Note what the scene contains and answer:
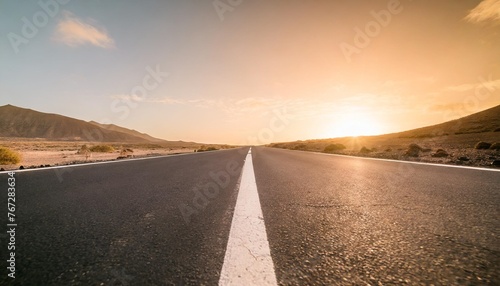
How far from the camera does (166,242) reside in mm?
1577

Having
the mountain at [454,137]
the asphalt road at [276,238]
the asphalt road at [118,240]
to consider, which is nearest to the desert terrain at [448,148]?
the mountain at [454,137]

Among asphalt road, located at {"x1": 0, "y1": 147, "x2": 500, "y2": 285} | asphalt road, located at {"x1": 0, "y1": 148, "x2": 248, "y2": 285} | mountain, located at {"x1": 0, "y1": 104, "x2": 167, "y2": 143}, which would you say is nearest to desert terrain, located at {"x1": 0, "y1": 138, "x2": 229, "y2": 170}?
asphalt road, located at {"x1": 0, "y1": 148, "x2": 248, "y2": 285}

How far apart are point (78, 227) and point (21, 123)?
20503 centimetres

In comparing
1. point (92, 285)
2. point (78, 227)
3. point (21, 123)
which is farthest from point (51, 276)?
point (21, 123)

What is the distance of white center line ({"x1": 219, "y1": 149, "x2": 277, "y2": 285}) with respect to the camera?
1094mm

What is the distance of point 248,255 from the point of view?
53.2 inches

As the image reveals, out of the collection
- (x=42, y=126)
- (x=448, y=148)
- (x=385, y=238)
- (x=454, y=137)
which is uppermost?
(x=42, y=126)

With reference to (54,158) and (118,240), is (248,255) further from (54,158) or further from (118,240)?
(54,158)

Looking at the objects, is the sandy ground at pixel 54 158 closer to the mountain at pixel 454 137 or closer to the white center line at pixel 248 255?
the white center line at pixel 248 255

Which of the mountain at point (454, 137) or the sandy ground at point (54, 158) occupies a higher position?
the mountain at point (454, 137)

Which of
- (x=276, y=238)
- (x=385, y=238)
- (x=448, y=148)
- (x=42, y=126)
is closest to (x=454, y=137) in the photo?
(x=448, y=148)

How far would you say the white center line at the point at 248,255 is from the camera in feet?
3.59

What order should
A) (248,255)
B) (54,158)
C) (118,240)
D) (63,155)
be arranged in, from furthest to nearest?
1. (63,155)
2. (54,158)
3. (118,240)
4. (248,255)

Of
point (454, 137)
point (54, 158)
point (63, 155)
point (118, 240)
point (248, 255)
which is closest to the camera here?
point (248, 255)
